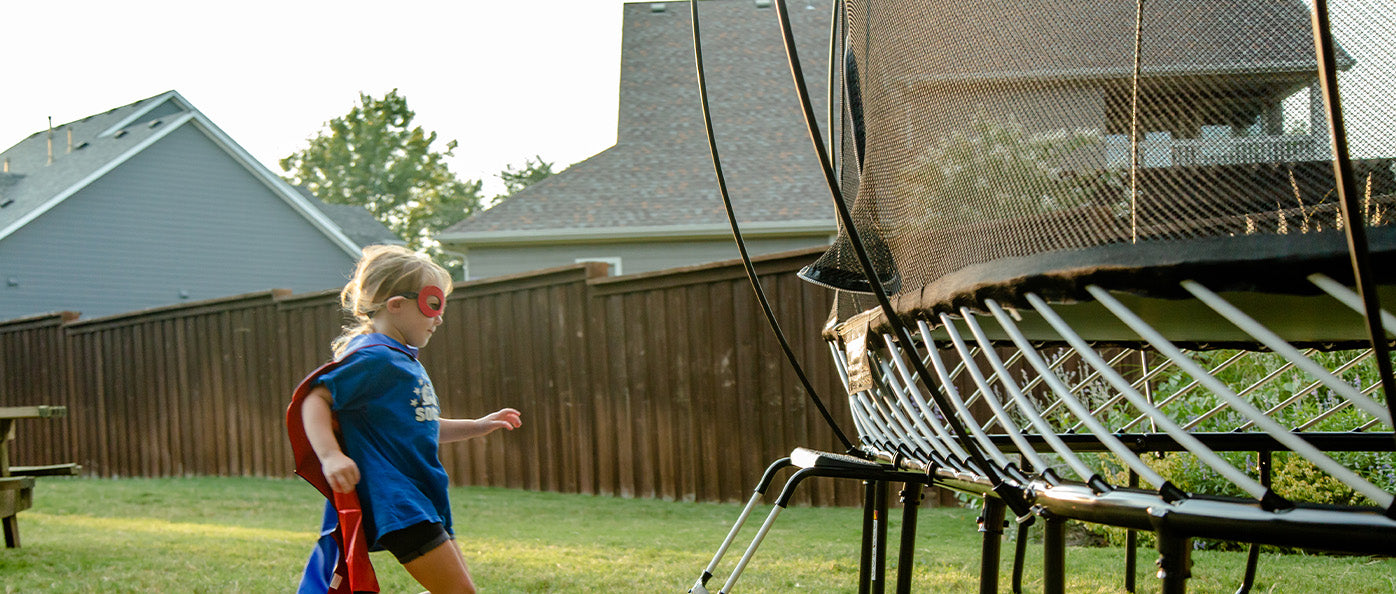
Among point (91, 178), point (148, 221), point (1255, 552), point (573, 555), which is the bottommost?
point (573, 555)

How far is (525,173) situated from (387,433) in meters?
43.9

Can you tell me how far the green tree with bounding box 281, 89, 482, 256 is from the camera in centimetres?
4503

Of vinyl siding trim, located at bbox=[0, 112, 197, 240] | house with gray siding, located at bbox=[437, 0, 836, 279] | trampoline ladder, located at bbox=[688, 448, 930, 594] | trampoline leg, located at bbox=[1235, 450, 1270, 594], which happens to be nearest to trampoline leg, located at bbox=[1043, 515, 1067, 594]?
trampoline ladder, located at bbox=[688, 448, 930, 594]

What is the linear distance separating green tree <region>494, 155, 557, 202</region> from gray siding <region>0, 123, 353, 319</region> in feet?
74.4

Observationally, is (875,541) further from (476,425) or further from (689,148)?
(689,148)

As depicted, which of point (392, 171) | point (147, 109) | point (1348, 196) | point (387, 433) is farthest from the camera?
point (392, 171)

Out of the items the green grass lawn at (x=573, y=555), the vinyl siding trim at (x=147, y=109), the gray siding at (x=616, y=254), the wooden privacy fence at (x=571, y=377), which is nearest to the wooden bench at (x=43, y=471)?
the green grass lawn at (x=573, y=555)

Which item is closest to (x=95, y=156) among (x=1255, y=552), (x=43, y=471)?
(x=43, y=471)

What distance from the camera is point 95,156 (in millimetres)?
20266

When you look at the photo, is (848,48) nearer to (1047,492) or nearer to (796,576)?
(1047,492)

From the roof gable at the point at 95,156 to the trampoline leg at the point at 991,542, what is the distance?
66.8 ft

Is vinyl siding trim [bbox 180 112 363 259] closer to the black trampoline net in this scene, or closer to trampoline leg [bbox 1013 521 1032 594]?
trampoline leg [bbox 1013 521 1032 594]

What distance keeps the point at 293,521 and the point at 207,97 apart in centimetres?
2703

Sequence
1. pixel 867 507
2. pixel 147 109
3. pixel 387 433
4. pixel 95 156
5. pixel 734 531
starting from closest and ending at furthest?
1. pixel 734 531
2. pixel 867 507
3. pixel 387 433
4. pixel 95 156
5. pixel 147 109
